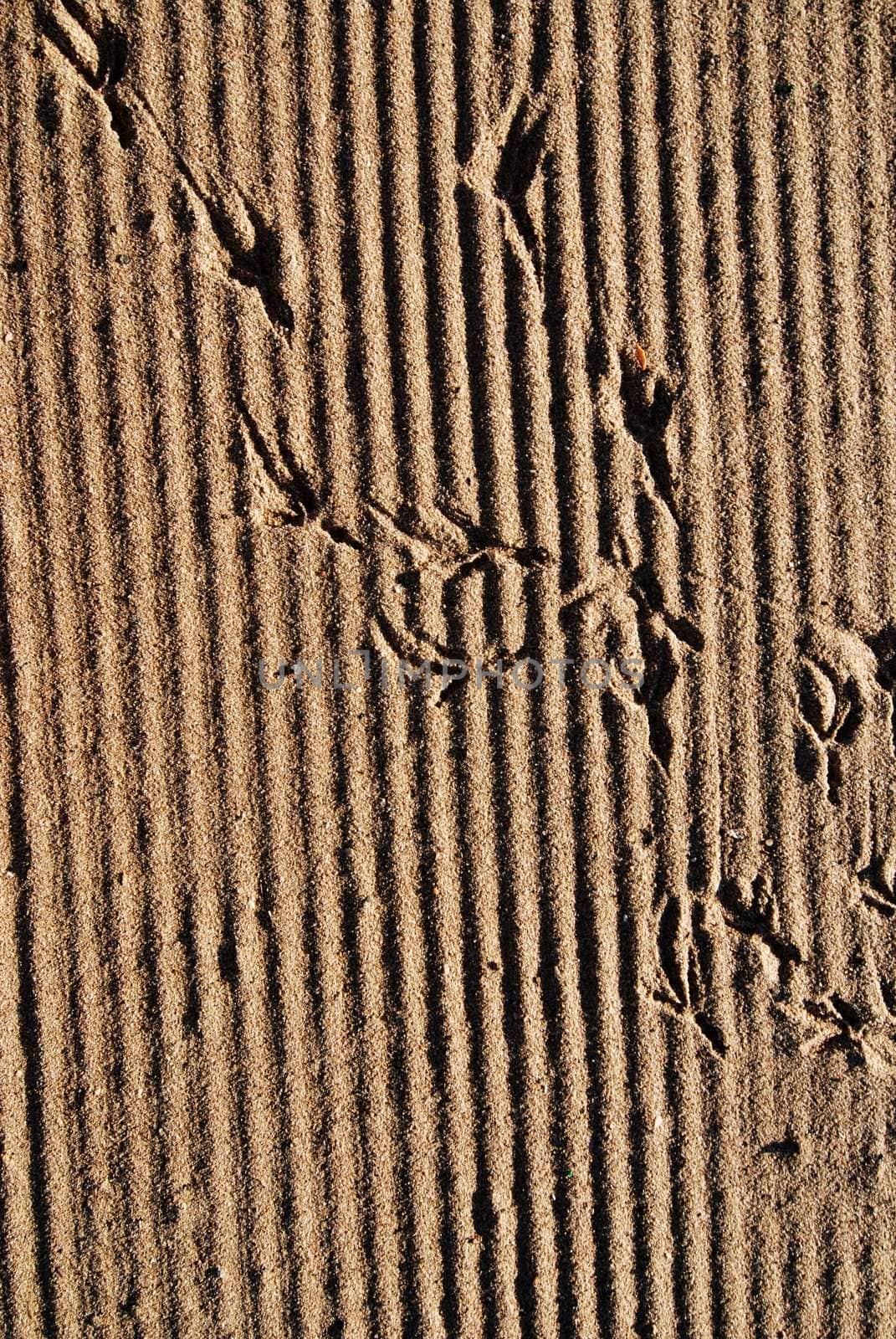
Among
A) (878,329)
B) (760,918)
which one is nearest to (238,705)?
(760,918)

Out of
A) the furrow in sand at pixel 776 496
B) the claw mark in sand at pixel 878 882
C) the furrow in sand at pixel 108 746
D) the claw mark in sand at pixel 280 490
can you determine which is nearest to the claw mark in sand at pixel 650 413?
the furrow in sand at pixel 776 496

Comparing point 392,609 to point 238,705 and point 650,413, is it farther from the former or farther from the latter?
point 650,413

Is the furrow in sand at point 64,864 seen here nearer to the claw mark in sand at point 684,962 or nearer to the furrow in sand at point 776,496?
the claw mark in sand at point 684,962

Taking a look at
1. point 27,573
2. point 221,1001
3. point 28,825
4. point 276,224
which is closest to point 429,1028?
point 221,1001

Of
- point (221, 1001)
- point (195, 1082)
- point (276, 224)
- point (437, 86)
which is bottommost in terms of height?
point (195, 1082)

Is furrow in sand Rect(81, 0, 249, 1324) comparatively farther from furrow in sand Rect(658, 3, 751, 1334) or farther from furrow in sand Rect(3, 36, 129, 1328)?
furrow in sand Rect(658, 3, 751, 1334)

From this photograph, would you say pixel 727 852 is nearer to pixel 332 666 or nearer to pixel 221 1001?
pixel 332 666
